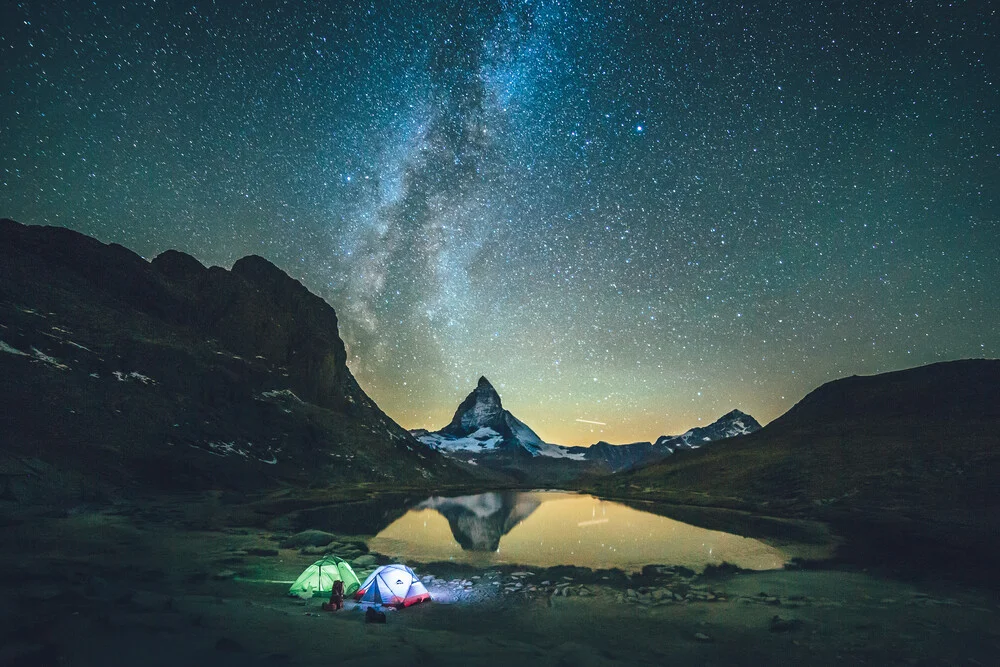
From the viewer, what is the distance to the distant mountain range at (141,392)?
250 feet

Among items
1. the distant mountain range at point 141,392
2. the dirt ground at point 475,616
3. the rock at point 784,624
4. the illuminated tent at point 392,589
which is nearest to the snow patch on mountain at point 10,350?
the distant mountain range at point 141,392

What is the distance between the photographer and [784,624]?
17203 mm

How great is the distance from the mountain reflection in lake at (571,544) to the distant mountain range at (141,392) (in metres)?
41.3

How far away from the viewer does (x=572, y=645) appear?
14633 mm

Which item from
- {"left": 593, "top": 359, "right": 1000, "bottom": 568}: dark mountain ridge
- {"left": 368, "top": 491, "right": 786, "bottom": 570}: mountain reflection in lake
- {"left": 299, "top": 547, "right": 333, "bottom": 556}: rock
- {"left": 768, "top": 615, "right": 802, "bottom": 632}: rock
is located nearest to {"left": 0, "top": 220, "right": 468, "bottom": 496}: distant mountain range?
{"left": 299, "top": 547, "right": 333, "bottom": 556}: rock

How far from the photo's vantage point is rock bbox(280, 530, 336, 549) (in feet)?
101

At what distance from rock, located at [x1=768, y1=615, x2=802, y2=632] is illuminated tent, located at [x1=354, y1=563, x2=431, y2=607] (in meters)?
13.5

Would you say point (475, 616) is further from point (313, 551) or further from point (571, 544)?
point (571, 544)

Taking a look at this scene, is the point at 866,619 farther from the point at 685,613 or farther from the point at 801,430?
the point at 801,430

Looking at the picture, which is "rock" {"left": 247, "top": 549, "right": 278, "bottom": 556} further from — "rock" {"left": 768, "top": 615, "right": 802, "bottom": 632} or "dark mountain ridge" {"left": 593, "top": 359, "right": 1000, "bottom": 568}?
"dark mountain ridge" {"left": 593, "top": 359, "right": 1000, "bottom": 568}

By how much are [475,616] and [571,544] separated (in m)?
24.4

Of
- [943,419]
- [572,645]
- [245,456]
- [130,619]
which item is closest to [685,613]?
[572,645]

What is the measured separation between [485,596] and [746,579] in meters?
15.7

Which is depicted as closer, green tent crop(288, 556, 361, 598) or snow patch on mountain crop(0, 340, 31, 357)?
green tent crop(288, 556, 361, 598)
